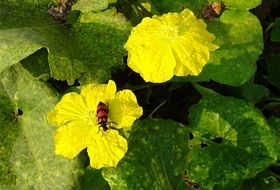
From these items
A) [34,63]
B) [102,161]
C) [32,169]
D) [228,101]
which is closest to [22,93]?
[34,63]

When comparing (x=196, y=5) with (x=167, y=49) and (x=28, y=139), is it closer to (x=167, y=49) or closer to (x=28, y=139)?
(x=167, y=49)

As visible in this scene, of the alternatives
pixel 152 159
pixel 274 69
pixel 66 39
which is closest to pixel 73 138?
pixel 152 159

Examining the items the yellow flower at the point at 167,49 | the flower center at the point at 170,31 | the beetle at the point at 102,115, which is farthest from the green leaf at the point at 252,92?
the beetle at the point at 102,115

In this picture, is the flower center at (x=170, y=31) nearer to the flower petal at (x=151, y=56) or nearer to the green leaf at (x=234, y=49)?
the flower petal at (x=151, y=56)

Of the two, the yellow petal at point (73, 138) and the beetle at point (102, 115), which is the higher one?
the beetle at point (102, 115)

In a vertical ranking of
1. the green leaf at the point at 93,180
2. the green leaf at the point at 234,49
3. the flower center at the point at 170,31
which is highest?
the flower center at the point at 170,31

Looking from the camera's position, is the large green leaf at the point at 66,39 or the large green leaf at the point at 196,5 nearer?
the large green leaf at the point at 66,39
